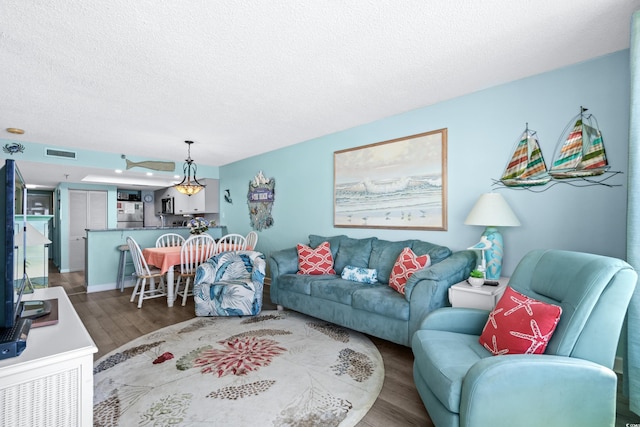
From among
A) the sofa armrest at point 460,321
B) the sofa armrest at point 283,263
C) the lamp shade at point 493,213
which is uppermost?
the lamp shade at point 493,213

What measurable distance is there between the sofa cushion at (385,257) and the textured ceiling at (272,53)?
1.54m

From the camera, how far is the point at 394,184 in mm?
3629

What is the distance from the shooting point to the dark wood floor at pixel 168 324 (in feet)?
6.03

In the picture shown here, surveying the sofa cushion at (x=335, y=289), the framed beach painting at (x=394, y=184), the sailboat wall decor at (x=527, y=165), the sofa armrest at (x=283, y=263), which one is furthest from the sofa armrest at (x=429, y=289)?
the sofa armrest at (x=283, y=263)

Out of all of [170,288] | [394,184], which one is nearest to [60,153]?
[170,288]

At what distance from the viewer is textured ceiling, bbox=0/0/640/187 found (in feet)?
5.82

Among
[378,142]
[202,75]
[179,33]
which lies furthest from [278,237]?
[179,33]

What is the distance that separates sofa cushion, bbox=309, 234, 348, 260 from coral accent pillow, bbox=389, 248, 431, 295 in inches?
39.3

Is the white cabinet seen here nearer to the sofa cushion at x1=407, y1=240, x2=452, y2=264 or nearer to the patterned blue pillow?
the patterned blue pillow

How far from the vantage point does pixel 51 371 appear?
1.08 metres

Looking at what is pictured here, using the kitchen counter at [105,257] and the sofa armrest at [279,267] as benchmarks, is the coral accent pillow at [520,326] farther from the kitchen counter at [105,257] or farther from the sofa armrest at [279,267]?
the kitchen counter at [105,257]

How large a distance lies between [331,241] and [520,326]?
103 inches

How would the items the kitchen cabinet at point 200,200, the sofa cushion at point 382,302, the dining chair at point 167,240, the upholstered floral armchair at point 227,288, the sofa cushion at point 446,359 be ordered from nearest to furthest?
the sofa cushion at point 446,359 → the sofa cushion at point 382,302 → the upholstered floral armchair at point 227,288 → the dining chair at point 167,240 → the kitchen cabinet at point 200,200

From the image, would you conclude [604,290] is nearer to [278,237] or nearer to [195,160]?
[278,237]
